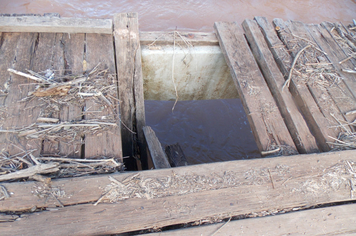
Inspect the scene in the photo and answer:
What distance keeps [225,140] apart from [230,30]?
2.63m

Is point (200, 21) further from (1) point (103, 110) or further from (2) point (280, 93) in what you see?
(1) point (103, 110)

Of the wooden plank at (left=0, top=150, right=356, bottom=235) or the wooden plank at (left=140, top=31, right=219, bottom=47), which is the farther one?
the wooden plank at (left=140, top=31, right=219, bottom=47)

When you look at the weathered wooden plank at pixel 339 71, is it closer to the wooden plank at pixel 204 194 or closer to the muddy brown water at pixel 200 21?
the wooden plank at pixel 204 194

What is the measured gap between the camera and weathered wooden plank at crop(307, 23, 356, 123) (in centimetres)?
283

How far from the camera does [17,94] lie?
7.50 ft

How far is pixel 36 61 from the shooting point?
257cm

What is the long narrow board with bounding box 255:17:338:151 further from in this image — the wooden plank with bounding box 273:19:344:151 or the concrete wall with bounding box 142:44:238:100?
the concrete wall with bounding box 142:44:238:100

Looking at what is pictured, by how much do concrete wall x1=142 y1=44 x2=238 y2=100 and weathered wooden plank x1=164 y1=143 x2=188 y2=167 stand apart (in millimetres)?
1255

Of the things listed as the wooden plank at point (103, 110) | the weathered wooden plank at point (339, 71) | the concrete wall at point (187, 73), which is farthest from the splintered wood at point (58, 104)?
the weathered wooden plank at point (339, 71)

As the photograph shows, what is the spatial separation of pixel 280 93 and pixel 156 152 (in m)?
1.58

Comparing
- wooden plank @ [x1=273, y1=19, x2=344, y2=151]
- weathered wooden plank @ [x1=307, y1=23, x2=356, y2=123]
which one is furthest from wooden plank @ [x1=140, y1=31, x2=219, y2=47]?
weathered wooden plank @ [x1=307, y1=23, x2=356, y2=123]

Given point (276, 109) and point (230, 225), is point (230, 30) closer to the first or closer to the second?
point (276, 109)

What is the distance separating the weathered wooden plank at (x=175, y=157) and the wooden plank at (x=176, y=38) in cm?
140

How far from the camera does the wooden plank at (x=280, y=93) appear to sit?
2523 millimetres
